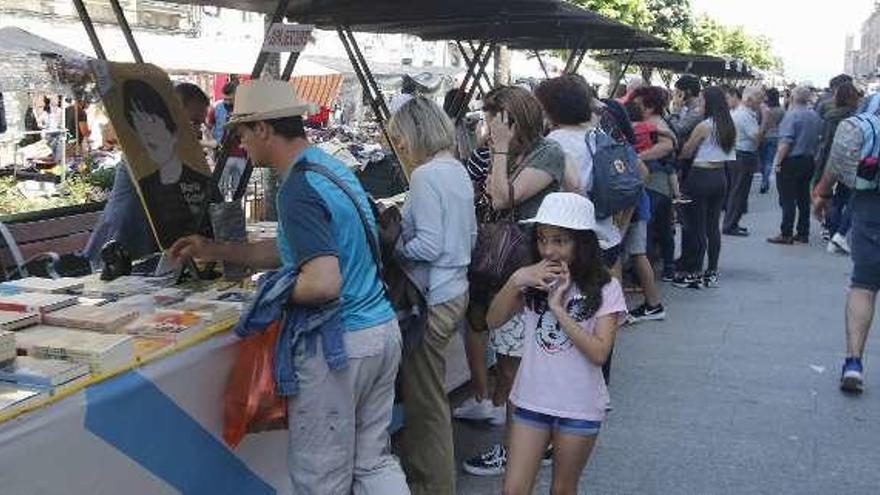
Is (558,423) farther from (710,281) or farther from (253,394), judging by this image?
(710,281)

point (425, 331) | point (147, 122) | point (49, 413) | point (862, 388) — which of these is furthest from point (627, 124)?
point (49, 413)

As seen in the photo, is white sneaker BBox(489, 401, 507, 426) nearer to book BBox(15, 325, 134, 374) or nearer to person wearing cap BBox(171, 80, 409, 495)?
person wearing cap BBox(171, 80, 409, 495)

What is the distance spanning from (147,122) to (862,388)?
440cm

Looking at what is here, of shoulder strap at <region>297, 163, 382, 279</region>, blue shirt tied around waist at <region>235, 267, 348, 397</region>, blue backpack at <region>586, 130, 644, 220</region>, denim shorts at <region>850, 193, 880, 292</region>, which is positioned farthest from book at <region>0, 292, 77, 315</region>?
denim shorts at <region>850, 193, 880, 292</region>

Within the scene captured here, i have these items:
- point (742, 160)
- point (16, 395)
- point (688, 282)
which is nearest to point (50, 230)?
point (16, 395)

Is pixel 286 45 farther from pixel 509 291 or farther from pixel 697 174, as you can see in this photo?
pixel 697 174

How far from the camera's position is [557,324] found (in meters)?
3.03

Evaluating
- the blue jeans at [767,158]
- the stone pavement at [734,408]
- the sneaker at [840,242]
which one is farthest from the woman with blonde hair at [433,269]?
the blue jeans at [767,158]

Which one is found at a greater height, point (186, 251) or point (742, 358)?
point (186, 251)

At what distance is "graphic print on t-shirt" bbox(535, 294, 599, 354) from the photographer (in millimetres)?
2980

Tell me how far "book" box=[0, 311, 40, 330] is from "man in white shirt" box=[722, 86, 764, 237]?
28.4 ft

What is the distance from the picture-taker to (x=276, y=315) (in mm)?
2801

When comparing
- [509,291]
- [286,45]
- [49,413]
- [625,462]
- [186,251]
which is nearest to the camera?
[49,413]

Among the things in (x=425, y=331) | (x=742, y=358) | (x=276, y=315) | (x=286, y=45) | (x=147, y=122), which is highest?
(x=286, y=45)
